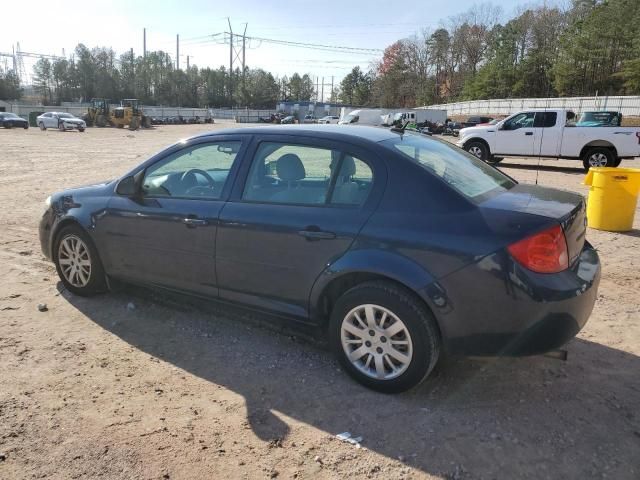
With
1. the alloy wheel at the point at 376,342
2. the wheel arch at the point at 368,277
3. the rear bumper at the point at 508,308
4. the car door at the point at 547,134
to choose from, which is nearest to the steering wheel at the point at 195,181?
the wheel arch at the point at 368,277

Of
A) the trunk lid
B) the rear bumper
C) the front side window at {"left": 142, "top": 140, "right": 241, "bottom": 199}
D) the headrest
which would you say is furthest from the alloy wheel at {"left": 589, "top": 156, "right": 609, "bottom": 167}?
the front side window at {"left": 142, "top": 140, "right": 241, "bottom": 199}

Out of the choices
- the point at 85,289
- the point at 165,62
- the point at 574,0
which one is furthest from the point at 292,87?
the point at 85,289

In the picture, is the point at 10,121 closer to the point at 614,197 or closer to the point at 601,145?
the point at 601,145

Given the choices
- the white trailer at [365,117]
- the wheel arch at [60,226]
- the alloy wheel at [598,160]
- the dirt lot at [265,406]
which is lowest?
the dirt lot at [265,406]

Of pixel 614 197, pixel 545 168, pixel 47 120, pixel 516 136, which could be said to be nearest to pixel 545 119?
pixel 516 136

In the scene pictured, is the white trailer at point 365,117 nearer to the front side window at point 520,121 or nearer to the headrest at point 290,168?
the front side window at point 520,121

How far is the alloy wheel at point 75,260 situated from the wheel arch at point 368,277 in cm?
234

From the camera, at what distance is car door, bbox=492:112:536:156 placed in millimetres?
16109

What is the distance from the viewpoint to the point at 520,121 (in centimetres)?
1630

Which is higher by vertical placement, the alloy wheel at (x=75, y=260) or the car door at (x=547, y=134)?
the car door at (x=547, y=134)

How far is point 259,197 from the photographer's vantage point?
3611mm

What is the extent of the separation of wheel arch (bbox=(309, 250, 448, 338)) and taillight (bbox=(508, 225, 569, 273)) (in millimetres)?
467

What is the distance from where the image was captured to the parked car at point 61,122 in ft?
132

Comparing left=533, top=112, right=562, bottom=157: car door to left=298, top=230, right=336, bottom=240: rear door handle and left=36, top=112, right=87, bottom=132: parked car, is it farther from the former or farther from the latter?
left=36, top=112, right=87, bottom=132: parked car
